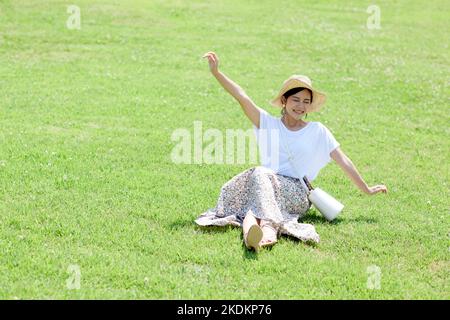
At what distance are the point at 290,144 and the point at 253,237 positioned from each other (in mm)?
1550

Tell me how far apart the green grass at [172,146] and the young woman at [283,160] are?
0.33 m

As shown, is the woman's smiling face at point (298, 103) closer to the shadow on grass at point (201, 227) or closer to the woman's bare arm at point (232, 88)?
the woman's bare arm at point (232, 88)

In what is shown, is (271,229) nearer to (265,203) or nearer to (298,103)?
(265,203)

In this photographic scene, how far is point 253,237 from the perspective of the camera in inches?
260

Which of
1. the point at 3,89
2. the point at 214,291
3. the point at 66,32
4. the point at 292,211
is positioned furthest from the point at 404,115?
the point at 66,32

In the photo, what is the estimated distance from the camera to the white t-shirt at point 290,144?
25.5 feet

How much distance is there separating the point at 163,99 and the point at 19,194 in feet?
19.6

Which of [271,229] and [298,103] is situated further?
[298,103]

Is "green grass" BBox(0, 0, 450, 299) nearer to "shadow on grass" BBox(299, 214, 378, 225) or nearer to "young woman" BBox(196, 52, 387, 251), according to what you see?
"shadow on grass" BBox(299, 214, 378, 225)

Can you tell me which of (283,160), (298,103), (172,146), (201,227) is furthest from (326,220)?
(172,146)

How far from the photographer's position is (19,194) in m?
8.23

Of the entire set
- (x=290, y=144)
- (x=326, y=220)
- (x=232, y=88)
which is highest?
(x=232, y=88)

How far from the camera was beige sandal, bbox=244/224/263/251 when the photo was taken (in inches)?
258

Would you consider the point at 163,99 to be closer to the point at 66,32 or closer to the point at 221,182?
the point at 221,182
